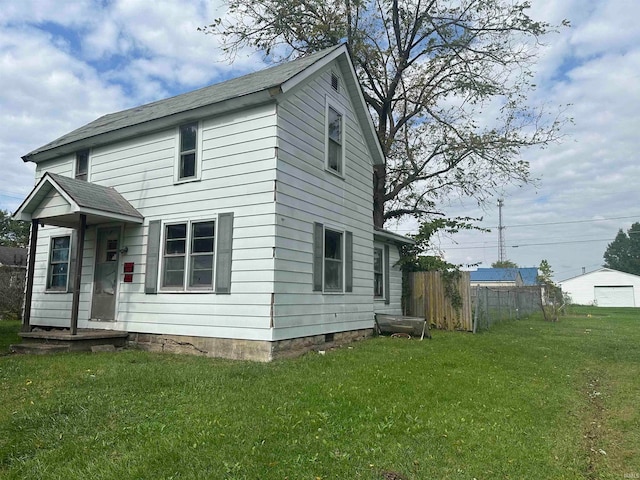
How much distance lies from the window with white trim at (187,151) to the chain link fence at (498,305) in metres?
9.45

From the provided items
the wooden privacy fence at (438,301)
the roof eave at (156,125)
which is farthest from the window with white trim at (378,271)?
the roof eave at (156,125)

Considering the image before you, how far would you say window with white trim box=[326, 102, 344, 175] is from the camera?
10.8 meters

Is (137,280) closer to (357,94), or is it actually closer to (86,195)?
(86,195)

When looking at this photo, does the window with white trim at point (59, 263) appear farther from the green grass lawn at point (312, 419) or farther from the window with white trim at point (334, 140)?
the window with white trim at point (334, 140)

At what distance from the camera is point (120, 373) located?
6750 mm

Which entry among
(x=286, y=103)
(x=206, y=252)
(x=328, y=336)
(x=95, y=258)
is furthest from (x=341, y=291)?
(x=95, y=258)

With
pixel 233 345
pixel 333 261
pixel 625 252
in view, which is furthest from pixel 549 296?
pixel 625 252

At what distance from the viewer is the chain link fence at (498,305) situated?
49.3ft

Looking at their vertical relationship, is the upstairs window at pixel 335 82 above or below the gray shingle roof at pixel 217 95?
above

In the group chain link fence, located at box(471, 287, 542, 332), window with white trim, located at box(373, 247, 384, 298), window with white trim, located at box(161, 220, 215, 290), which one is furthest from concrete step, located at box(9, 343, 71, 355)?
chain link fence, located at box(471, 287, 542, 332)

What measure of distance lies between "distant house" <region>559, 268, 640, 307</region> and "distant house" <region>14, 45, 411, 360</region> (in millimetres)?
47947

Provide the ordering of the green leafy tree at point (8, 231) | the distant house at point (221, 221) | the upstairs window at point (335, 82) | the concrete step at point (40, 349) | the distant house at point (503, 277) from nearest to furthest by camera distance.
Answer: the distant house at point (221, 221) → the concrete step at point (40, 349) → the upstairs window at point (335, 82) → the green leafy tree at point (8, 231) → the distant house at point (503, 277)

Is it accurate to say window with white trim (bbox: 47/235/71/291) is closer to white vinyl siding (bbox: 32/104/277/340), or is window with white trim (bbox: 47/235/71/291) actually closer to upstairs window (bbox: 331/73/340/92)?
white vinyl siding (bbox: 32/104/277/340)

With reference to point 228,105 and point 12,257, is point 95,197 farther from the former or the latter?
point 12,257
